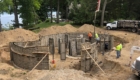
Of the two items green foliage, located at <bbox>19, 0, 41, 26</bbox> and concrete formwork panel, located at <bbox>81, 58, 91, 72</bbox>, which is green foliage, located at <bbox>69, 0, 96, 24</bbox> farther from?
concrete formwork panel, located at <bbox>81, 58, 91, 72</bbox>

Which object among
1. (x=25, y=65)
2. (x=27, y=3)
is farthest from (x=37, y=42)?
(x=27, y=3)

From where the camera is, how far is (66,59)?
65.2ft

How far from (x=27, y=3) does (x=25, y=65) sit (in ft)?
63.3

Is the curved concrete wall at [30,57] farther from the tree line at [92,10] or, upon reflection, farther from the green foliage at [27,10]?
the tree line at [92,10]

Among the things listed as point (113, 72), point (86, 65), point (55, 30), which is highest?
point (55, 30)

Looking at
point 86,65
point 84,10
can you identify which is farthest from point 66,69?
point 84,10

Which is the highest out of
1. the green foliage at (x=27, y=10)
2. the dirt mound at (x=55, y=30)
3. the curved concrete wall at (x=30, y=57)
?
the green foliage at (x=27, y=10)

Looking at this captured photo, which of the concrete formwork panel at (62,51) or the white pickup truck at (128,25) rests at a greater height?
the white pickup truck at (128,25)

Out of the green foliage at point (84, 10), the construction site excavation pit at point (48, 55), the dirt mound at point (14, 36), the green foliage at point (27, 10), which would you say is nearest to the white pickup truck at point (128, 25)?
the green foliage at point (84, 10)

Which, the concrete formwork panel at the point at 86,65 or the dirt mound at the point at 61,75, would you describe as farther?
the concrete formwork panel at the point at 86,65

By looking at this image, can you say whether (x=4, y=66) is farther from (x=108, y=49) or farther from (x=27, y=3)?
(x=27, y=3)

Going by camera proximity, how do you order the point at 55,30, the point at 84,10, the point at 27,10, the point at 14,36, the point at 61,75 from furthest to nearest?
the point at 84,10 → the point at 27,10 → the point at 55,30 → the point at 14,36 → the point at 61,75

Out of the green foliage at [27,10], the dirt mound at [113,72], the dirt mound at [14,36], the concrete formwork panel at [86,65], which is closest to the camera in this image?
the dirt mound at [113,72]

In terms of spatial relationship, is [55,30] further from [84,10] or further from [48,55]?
[48,55]
